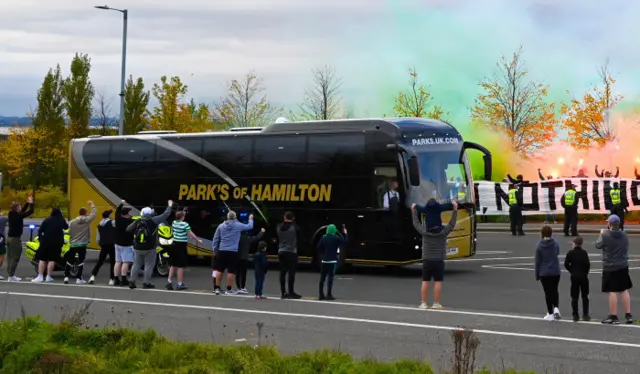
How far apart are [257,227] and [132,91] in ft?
140

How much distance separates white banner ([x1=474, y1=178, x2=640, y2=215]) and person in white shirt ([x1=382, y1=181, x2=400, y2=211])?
1733 centimetres

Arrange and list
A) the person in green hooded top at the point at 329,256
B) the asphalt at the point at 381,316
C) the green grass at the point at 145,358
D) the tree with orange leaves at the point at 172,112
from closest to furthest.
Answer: the green grass at the point at 145,358, the asphalt at the point at 381,316, the person in green hooded top at the point at 329,256, the tree with orange leaves at the point at 172,112

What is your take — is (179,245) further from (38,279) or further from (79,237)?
(38,279)

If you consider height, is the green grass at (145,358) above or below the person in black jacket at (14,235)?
below

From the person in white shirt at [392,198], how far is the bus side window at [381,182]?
8 cm

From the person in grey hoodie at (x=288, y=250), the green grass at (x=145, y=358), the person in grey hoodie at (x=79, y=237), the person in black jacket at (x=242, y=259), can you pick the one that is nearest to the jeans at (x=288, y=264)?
the person in grey hoodie at (x=288, y=250)

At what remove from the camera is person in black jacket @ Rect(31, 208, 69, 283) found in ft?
68.0

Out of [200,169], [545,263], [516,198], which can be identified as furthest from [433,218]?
[516,198]

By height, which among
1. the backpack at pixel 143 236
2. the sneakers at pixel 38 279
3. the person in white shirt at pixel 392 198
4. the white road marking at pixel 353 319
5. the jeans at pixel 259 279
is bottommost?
the white road marking at pixel 353 319

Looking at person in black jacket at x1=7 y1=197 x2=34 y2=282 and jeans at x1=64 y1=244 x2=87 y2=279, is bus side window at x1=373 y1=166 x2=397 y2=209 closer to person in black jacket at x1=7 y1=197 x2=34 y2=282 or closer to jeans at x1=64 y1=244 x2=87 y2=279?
jeans at x1=64 y1=244 x2=87 y2=279

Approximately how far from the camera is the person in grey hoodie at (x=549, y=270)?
15.0 m

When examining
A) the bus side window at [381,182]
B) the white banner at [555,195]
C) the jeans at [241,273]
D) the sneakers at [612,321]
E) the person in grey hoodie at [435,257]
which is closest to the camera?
the sneakers at [612,321]

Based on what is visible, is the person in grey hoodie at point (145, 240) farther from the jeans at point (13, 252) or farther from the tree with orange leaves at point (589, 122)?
the tree with orange leaves at point (589, 122)

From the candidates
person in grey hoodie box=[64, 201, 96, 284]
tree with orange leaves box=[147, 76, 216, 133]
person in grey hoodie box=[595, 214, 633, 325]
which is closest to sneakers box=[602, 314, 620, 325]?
person in grey hoodie box=[595, 214, 633, 325]
